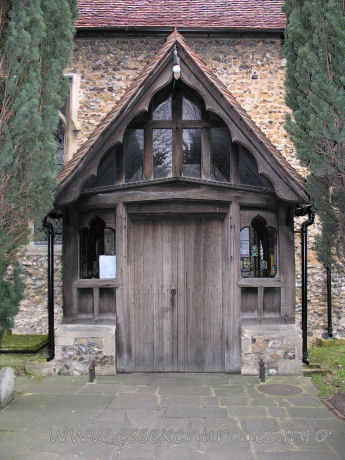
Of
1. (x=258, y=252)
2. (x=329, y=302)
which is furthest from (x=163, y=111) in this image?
(x=329, y=302)

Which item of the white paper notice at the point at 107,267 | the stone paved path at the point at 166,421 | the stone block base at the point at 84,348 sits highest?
the white paper notice at the point at 107,267

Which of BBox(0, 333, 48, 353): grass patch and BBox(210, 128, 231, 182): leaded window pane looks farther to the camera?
BBox(0, 333, 48, 353): grass patch

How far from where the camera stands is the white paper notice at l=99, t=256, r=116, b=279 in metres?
6.51

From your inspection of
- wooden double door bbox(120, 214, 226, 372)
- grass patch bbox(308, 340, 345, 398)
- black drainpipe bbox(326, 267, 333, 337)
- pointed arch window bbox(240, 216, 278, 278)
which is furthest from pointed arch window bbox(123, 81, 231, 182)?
black drainpipe bbox(326, 267, 333, 337)

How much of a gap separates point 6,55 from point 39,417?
13.5 feet

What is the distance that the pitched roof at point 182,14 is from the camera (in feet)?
30.3

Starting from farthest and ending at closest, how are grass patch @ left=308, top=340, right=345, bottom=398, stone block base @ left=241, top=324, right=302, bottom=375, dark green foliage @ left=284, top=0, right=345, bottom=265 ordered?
stone block base @ left=241, top=324, right=302, bottom=375, grass patch @ left=308, top=340, right=345, bottom=398, dark green foliage @ left=284, top=0, right=345, bottom=265

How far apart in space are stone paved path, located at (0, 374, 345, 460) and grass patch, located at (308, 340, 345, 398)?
23 cm

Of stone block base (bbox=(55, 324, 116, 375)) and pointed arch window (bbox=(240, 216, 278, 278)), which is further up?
pointed arch window (bbox=(240, 216, 278, 278))

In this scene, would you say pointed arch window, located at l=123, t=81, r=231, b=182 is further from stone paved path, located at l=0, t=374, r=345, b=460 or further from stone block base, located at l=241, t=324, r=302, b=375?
stone paved path, located at l=0, t=374, r=345, b=460

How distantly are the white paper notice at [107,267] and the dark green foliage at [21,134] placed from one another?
1407 millimetres

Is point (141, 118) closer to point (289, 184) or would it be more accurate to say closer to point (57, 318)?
point (289, 184)

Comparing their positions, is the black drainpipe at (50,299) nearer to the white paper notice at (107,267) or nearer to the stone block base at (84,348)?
the stone block base at (84,348)

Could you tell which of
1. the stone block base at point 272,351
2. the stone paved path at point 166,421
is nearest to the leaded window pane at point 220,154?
the stone block base at point 272,351
